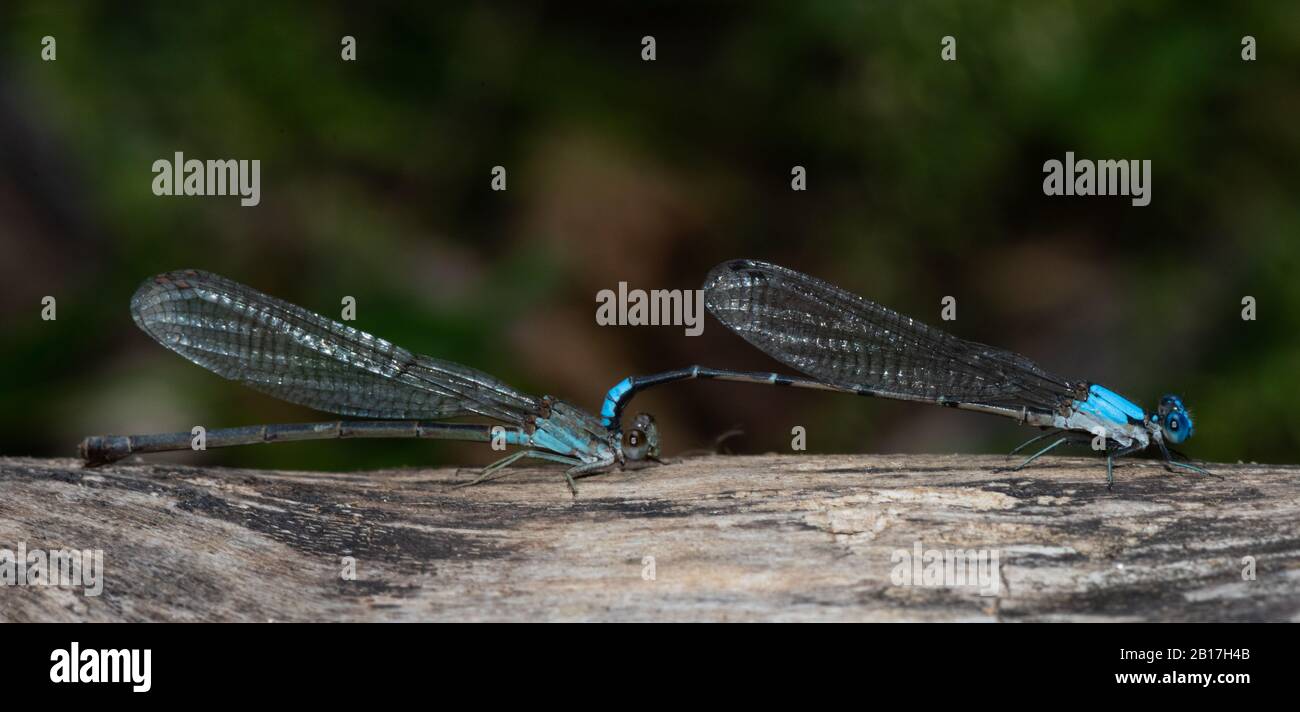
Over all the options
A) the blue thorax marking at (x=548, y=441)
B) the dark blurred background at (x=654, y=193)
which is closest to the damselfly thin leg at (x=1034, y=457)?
the blue thorax marking at (x=548, y=441)

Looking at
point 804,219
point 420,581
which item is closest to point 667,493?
point 420,581

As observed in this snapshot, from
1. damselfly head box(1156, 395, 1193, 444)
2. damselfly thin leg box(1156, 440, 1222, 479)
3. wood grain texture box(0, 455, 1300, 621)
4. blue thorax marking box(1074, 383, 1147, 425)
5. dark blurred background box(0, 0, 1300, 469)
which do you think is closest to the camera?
wood grain texture box(0, 455, 1300, 621)

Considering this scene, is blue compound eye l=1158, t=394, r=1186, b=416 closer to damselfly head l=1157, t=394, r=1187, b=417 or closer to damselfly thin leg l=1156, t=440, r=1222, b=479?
damselfly head l=1157, t=394, r=1187, b=417

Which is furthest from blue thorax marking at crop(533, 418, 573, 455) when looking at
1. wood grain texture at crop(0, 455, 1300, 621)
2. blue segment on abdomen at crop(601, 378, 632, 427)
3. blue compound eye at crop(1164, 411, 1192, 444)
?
blue compound eye at crop(1164, 411, 1192, 444)

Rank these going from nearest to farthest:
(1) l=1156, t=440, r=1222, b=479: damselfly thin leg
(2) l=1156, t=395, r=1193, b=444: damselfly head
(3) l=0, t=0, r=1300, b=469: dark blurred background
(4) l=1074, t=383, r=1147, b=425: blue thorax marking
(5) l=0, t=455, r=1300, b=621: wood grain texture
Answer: (5) l=0, t=455, r=1300, b=621: wood grain texture → (1) l=1156, t=440, r=1222, b=479: damselfly thin leg → (2) l=1156, t=395, r=1193, b=444: damselfly head → (4) l=1074, t=383, r=1147, b=425: blue thorax marking → (3) l=0, t=0, r=1300, b=469: dark blurred background

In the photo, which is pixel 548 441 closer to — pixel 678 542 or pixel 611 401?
pixel 611 401
